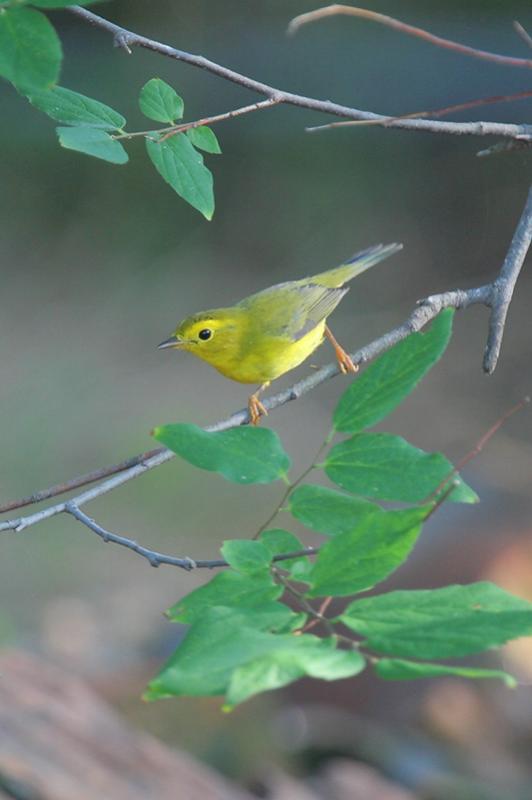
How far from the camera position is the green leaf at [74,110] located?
4.94 feet

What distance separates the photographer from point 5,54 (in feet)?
3.87

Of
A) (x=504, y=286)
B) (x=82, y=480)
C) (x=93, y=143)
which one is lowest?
(x=82, y=480)

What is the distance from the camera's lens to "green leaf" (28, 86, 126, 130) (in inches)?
59.3

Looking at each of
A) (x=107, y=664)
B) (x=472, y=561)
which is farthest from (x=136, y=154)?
(x=472, y=561)

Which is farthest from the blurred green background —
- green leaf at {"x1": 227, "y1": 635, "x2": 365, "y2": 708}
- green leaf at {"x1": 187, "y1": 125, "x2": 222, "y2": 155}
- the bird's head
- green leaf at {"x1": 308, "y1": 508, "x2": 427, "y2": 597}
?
green leaf at {"x1": 227, "y1": 635, "x2": 365, "y2": 708}

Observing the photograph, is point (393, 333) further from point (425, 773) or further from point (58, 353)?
point (58, 353)

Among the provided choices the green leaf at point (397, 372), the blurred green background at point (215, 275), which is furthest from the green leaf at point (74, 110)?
the blurred green background at point (215, 275)

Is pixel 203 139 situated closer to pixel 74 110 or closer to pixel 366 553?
pixel 74 110

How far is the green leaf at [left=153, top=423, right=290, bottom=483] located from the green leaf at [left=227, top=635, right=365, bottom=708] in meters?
0.26

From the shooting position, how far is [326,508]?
1.27m

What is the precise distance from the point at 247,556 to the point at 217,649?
9.0 inches

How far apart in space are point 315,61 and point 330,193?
102cm

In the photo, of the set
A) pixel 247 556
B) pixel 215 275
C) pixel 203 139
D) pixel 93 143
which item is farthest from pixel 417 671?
pixel 215 275

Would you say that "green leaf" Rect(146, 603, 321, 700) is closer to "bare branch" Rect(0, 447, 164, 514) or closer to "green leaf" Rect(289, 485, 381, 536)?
"green leaf" Rect(289, 485, 381, 536)
